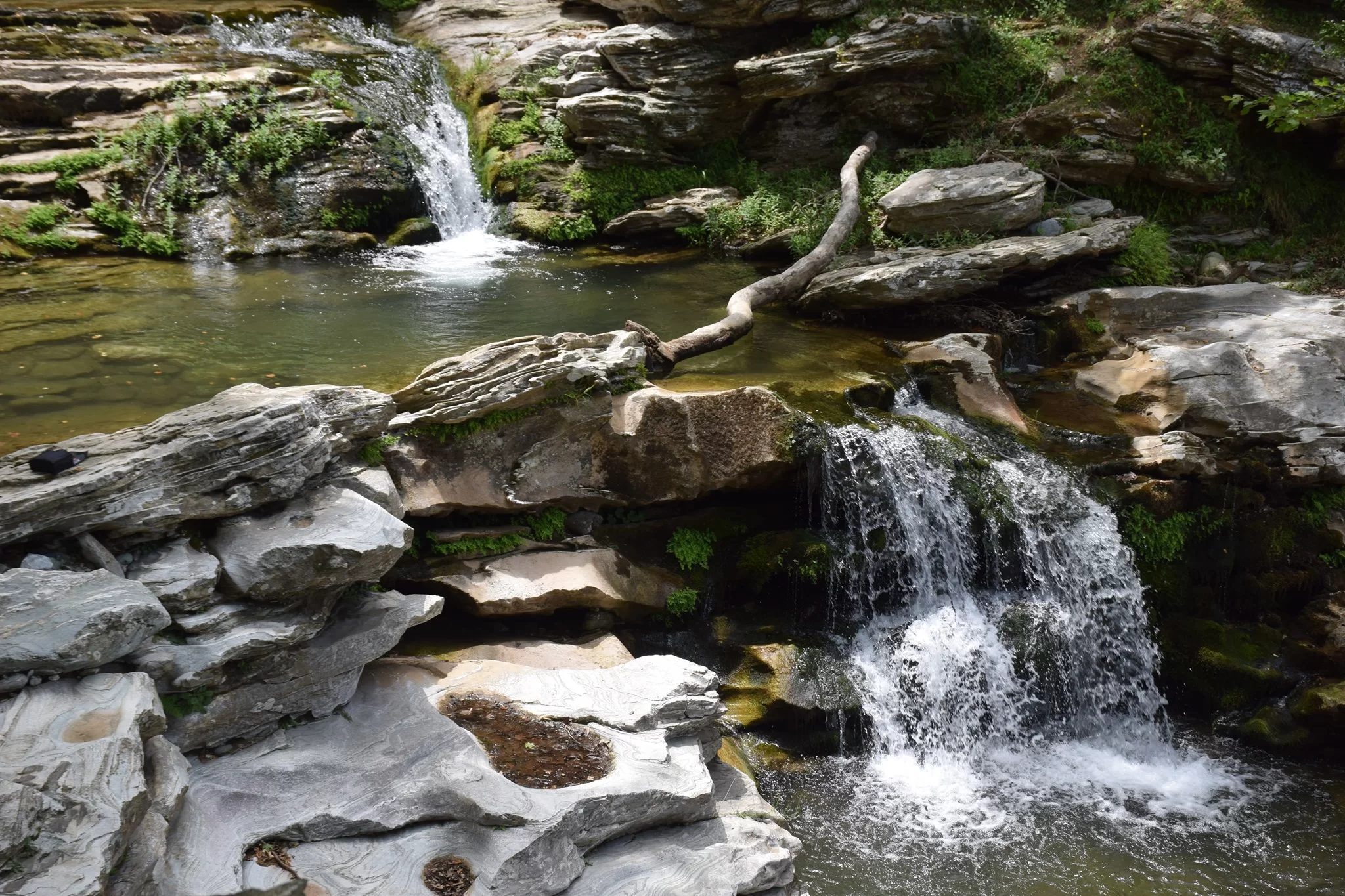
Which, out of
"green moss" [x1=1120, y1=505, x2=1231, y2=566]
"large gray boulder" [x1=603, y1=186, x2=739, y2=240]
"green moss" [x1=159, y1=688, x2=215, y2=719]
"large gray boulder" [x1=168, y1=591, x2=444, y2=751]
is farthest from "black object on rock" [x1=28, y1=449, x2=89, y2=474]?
"large gray boulder" [x1=603, y1=186, x2=739, y2=240]

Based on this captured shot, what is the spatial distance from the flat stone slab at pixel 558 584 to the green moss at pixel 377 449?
3.11 ft

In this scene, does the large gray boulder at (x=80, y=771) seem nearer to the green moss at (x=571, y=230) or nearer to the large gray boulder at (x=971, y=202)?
the large gray boulder at (x=971, y=202)

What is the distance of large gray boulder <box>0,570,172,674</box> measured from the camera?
4109mm

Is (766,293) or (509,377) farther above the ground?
(509,377)

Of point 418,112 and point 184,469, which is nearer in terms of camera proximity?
point 184,469

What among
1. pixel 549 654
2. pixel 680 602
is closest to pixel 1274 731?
pixel 680 602

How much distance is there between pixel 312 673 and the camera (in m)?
5.32

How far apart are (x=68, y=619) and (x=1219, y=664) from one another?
8.22m

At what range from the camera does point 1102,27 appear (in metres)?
14.3

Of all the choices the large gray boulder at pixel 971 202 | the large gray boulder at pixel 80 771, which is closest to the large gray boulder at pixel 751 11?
the large gray boulder at pixel 971 202

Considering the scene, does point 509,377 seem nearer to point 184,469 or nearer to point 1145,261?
point 184,469

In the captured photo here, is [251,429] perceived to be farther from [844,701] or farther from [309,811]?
[844,701]

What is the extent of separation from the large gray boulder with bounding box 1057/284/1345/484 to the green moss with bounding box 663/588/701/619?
475 cm

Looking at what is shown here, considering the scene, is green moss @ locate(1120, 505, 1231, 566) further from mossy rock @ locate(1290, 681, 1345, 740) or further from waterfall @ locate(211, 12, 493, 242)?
waterfall @ locate(211, 12, 493, 242)
